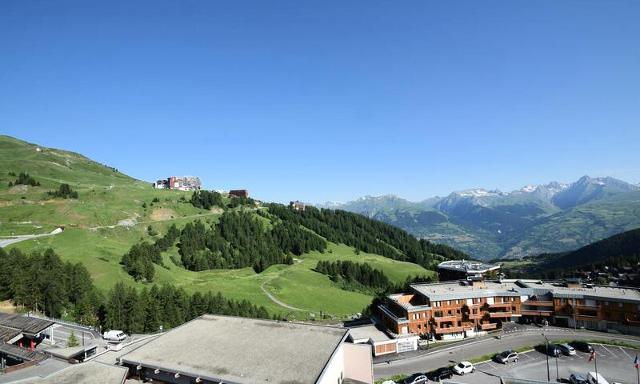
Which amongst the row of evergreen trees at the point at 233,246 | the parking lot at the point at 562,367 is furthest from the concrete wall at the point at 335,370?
the row of evergreen trees at the point at 233,246

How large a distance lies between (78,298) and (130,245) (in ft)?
206

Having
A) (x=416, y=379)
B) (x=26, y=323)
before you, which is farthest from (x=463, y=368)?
(x=26, y=323)

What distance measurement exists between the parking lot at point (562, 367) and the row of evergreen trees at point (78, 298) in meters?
54.8

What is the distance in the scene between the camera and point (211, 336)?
41.3 meters

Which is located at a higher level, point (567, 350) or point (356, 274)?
point (567, 350)

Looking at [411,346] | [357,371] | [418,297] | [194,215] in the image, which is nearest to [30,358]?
[357,371]

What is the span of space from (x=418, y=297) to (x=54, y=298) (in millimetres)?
69354

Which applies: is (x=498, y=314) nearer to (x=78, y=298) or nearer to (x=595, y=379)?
(x=595, y=379)

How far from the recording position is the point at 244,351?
37031 millimetres

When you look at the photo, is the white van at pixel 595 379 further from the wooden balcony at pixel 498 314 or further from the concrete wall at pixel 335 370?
the concrete wall at pixel 335 370

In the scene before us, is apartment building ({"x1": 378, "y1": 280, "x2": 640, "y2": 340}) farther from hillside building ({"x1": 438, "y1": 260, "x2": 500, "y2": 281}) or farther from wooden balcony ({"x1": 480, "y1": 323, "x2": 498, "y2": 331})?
hillside building ({"x1": 438, "y1": 260, "x2": 500, "y2": 281})

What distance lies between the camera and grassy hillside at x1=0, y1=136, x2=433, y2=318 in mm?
109938

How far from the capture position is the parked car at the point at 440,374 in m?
53.8

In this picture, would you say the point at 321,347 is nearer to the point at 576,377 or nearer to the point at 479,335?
the point at 576,377
